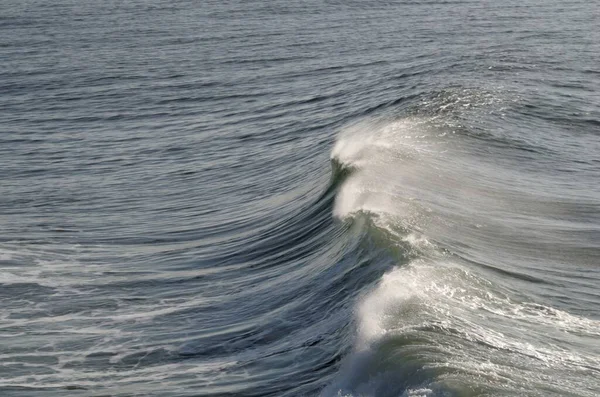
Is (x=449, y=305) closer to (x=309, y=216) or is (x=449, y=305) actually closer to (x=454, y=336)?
(x=454, y=336)

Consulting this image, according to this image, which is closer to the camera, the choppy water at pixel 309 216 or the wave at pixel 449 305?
the wave at pixel 449 305

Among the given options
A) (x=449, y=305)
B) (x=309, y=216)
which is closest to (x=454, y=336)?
(x=449, y=305)

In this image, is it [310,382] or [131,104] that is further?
[131,104]

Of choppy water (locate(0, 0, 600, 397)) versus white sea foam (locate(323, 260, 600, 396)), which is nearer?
white sea foam (locate(323, 260, 600, 396))

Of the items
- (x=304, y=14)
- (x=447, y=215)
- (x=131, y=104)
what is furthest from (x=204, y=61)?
(x=447, y=215)

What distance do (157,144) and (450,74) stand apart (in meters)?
8.90

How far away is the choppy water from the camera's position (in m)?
12.1

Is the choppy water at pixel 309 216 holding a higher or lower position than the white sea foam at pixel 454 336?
lower

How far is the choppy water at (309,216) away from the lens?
12.1 metres

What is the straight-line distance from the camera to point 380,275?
45.1ft

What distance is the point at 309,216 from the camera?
60.8 ft

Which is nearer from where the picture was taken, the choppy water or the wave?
the wave

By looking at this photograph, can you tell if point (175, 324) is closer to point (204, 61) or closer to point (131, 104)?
point (131, 104)

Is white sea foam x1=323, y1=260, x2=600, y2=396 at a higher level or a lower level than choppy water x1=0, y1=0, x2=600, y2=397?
higher
